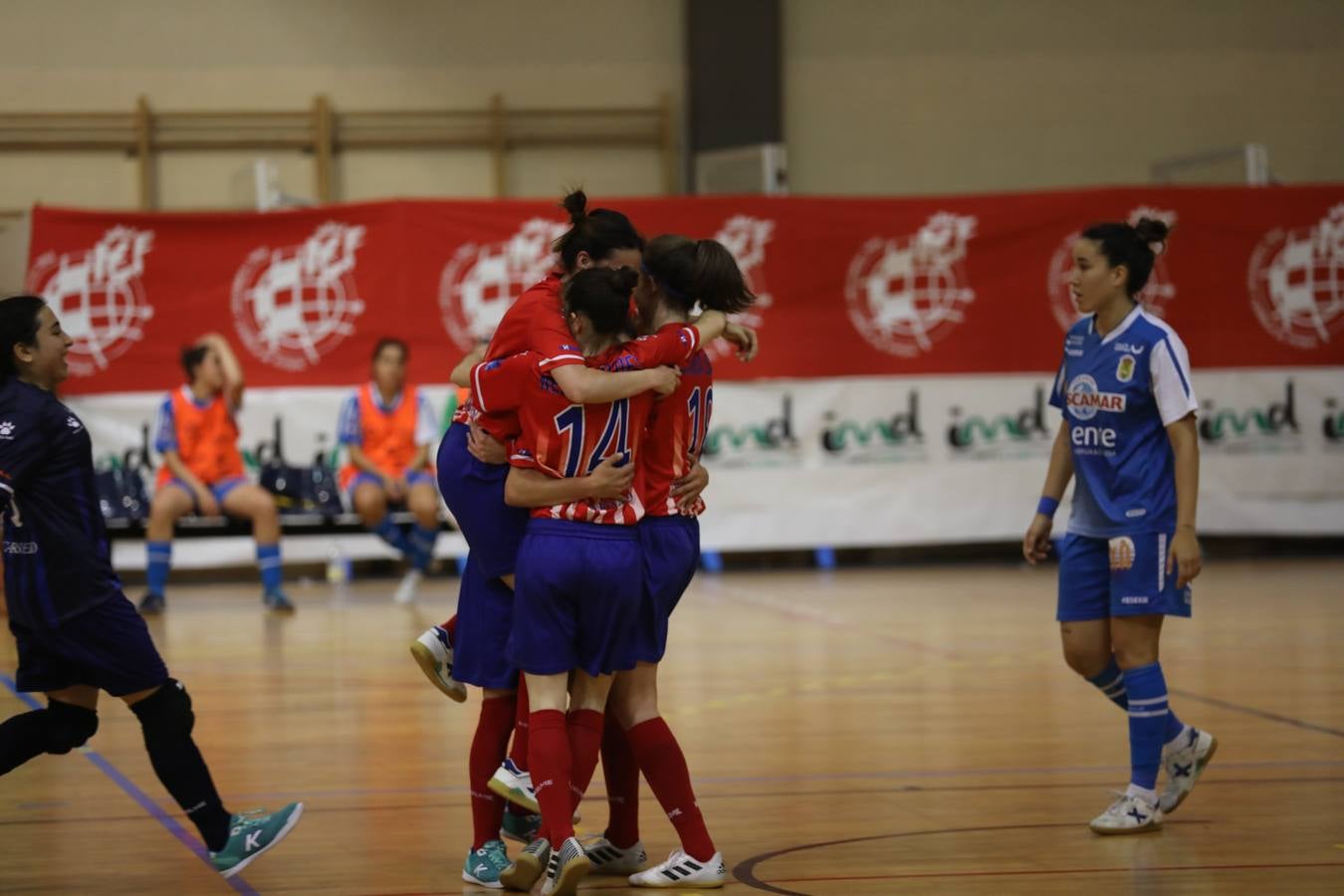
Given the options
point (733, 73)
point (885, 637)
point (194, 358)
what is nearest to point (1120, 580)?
point (885, 637)

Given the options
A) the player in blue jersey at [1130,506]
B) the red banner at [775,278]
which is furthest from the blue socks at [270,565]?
the player in blue jersey at [1130,506]

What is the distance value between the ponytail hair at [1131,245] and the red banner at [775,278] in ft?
25.0

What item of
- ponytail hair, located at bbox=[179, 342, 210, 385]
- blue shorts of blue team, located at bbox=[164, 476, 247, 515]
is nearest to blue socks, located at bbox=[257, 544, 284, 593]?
blue shorts of blue team, located at bbox=[164, 476, 247, 515]

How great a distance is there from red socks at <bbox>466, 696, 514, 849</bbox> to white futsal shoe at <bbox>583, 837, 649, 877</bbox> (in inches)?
A: 9.0

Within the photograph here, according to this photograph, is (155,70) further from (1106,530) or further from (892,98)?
(1106,530)

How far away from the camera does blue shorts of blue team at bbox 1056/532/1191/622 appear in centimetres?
411

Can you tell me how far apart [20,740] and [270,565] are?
20.7ft

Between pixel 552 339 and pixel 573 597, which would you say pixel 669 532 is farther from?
pixel 552 339

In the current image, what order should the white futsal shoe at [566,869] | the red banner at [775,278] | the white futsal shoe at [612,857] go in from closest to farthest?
1. the white futsal shoe at [566,869]
2. the white futsal shoe at [612,857]
3. the red banner at [775,278]

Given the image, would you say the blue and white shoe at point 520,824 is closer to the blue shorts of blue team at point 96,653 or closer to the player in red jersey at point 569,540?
the player in red jersey at point 569,540

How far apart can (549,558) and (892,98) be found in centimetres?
1181

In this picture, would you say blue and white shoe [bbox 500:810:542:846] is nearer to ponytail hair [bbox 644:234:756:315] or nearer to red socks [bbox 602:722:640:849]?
red socks [bbox 602:722:640:849]

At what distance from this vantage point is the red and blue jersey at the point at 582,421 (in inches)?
136

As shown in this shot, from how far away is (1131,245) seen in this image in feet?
14.0
